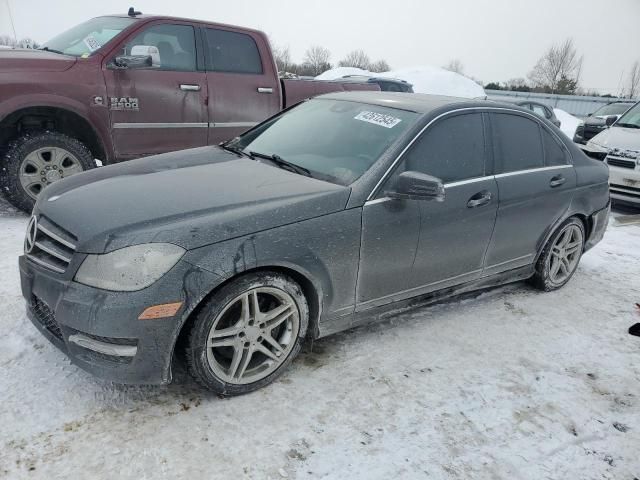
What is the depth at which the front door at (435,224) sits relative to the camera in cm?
304

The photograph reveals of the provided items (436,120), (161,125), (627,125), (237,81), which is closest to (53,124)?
(161,125)

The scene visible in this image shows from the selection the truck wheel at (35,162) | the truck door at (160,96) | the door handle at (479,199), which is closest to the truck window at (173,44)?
the truck door at (160,96)

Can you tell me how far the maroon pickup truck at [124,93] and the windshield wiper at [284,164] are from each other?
2.33m

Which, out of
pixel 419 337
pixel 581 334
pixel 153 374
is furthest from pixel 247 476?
pixel 581 334

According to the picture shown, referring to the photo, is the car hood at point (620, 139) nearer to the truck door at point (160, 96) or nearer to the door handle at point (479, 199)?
the door handle at point (479, 199)

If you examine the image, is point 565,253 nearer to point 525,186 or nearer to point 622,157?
point 525,186

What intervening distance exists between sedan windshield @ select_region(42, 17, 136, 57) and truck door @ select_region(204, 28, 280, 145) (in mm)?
962

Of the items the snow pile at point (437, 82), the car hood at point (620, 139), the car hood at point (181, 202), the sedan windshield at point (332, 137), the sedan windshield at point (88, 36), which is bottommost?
the snow pile at point (437, 82)

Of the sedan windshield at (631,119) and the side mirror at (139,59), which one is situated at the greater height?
the side mirror at (139,59)

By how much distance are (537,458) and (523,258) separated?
193 centimetres

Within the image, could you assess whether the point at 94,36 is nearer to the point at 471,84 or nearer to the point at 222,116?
the point at 222,116

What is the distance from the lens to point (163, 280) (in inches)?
92.1

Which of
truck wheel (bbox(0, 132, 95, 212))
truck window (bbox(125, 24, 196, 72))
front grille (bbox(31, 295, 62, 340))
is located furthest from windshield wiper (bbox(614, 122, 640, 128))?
front grille (bbox(31, 295, 62, 340))

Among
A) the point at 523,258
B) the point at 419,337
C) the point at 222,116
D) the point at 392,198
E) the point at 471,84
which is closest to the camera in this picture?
the point at 392,198
